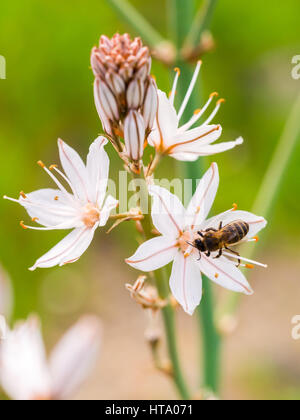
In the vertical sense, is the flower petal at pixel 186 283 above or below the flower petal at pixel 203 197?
below

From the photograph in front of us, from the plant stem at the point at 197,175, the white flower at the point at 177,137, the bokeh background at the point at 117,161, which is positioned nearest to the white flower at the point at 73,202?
the white flower at the point at 177,137

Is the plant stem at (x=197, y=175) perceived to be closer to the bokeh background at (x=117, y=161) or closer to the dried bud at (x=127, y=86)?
the dried bud at (x=127, y=86)

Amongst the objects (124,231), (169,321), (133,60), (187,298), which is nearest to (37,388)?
(169,321)

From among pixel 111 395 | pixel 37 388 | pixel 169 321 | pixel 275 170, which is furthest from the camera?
pixel 111 395

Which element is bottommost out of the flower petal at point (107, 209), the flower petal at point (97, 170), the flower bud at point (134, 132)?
the flower petal at point (107, 209)

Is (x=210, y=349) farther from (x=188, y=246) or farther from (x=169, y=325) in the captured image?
(x=188, y=246)

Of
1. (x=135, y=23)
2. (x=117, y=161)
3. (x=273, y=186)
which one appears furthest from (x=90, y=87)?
(x=273, y=186)

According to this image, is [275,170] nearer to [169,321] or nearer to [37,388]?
[169,321]
